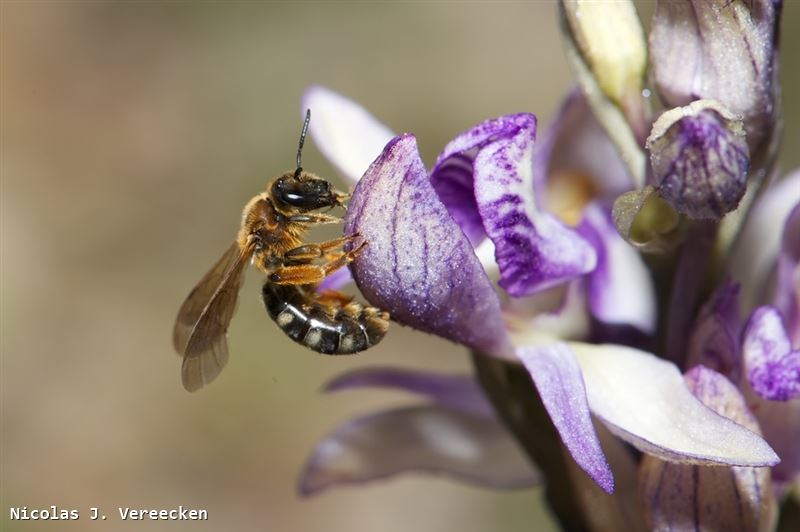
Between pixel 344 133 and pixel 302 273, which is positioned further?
pixel 344 133

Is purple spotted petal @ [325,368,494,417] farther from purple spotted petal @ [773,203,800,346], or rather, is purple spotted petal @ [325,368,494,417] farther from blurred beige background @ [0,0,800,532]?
blurred beige background @ [0,0,800,532]

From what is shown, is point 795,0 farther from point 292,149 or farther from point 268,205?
point 268,205

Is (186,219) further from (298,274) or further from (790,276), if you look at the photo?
(790,276)

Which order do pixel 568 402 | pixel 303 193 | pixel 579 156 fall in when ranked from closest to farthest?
1. pixel 568 402
2. pixel 303 193
3. pixel 579 156

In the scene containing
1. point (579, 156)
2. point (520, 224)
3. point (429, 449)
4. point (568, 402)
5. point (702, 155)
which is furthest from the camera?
point (429, 449)

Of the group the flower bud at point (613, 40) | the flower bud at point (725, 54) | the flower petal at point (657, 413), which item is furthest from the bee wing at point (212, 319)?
the flower bud at point (725, 54)

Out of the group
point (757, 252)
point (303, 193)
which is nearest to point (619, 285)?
point (757, 252)

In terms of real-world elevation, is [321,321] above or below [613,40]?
below

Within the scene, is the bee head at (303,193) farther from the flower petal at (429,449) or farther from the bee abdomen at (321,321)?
the flower petal at (429,449)

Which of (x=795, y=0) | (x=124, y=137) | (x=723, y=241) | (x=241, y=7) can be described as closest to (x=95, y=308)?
(x=124, y=137)
